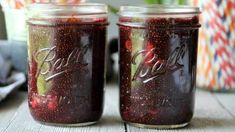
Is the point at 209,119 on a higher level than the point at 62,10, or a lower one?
lower

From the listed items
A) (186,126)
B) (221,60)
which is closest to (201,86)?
(221,60)

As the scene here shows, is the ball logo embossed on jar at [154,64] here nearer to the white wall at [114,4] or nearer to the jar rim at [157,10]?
the jar rim at [157,10]

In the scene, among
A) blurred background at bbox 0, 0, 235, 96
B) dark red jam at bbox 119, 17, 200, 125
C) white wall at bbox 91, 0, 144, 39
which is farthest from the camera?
white wall at bbox 91, 0, 144, 39

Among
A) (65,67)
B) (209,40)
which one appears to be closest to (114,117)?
(65,67)

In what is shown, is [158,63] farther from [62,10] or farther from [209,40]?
[209,40]

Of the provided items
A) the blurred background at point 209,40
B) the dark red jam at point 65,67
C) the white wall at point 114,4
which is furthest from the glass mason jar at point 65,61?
the white wall at point 114,4

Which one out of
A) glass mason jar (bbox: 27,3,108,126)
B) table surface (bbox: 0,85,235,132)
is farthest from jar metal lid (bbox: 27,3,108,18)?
table surface (bbox: 0,85,235,132)

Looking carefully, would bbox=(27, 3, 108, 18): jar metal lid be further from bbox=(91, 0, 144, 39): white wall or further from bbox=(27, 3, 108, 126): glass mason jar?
bbox=(91, 0, 144, 39): white wall
